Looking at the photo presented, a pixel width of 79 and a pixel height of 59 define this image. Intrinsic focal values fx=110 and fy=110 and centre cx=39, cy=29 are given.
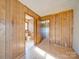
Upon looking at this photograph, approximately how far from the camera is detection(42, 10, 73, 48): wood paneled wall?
627 cm

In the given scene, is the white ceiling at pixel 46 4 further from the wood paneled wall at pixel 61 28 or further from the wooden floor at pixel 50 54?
the wooden floor at pixel 50 54

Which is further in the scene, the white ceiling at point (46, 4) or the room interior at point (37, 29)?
the white ceiling at point (46, 4)

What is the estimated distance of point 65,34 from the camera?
21.7 feet

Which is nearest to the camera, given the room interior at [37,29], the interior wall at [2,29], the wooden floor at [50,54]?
the interior wall at [2,29]

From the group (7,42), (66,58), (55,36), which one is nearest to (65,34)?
(55,36)

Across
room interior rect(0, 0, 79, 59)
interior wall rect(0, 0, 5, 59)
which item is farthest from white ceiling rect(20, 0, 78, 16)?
interior wall rect(0, 0, 5, 59)

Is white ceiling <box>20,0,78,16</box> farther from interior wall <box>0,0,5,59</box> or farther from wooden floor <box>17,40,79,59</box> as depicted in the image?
wooden floor <box>17,40,79,59</box>

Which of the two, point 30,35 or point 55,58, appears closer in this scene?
point 55,58

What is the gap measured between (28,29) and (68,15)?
19.1 ft

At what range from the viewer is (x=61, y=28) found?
7.00 m

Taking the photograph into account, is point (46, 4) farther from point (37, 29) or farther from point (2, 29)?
point (37, 29)

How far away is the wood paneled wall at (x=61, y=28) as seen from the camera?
6.27 metres

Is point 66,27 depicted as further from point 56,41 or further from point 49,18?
point 49,18

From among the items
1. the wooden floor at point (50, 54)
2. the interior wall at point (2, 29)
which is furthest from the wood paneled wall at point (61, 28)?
the interior wall at point (2, 29)
